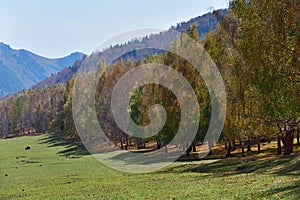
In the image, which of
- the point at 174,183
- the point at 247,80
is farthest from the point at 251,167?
the point at 247,80

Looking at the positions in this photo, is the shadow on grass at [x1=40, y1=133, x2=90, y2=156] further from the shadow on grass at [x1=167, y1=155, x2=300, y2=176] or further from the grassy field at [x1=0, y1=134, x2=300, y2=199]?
the shadow on grass at [x1=167, y1=155, x2=300, y2=176]

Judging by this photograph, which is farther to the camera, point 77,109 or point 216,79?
point 77,109

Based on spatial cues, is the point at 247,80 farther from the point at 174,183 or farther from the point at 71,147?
the point at 71,147

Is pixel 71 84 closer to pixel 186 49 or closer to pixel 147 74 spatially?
pixel 147 74

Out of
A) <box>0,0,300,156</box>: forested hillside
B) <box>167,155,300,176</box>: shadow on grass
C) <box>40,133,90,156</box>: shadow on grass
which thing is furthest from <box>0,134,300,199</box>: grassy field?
<box>40,133,90,156</box>: shadow on grass

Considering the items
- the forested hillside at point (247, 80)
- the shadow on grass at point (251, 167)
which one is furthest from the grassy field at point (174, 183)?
the forested hillside at point (247, 80)

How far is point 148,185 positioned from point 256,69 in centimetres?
1345

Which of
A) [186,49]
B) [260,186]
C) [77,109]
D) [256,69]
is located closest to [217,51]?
[186,49]

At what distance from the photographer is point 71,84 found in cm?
12475

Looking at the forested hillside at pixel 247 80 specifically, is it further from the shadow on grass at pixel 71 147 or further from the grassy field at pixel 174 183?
the shadow on grass at pixel 71 147

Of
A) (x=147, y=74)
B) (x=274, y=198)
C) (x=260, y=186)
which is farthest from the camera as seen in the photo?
(x=147, y=74)

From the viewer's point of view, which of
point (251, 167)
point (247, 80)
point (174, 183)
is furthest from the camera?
point (251, 167)

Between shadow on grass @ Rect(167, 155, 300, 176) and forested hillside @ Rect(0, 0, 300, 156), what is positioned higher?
forested hillside @ Rect(0, 0, 300, 156)

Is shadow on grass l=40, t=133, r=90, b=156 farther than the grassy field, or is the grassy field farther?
shadow on grass l=40, t=133, r=90, b=156
